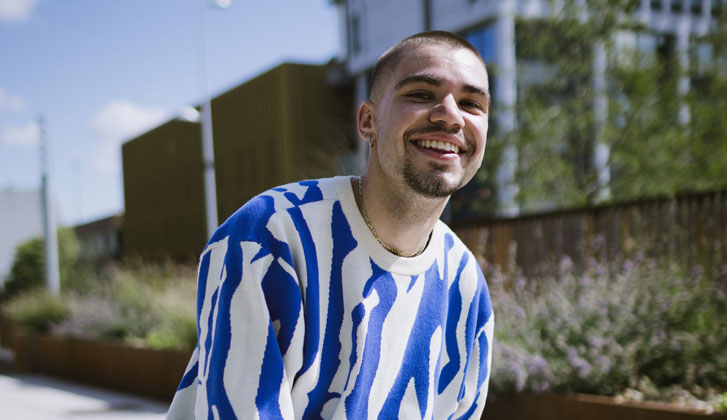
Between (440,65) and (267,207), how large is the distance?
0.49 metres

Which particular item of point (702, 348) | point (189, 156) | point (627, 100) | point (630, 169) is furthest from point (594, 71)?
point (189, 156)

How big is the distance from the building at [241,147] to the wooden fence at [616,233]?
1706 centimetres

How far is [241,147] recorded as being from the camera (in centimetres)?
3634

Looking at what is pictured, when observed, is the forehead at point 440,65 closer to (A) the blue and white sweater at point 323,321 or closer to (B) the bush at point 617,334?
(A) the blue and white sweater at point 323,321

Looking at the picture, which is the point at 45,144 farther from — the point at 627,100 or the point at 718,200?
the point at 718,200

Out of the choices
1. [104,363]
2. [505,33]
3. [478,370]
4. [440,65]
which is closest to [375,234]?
[440,65]

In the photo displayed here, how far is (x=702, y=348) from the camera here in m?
5.01

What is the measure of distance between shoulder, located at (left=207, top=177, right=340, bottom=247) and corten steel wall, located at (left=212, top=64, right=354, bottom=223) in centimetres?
2873

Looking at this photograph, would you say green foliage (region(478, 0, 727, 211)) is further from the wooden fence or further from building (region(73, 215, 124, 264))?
building (region(73, 215, 124, 264))

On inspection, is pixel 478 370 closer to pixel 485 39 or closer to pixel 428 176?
pixel 428 176

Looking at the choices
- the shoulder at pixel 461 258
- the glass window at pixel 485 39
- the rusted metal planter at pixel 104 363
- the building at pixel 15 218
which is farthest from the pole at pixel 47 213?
the building at pixel 15 218

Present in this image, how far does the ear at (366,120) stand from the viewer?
170cm

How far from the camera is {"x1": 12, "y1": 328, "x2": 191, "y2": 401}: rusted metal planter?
7.99 metres

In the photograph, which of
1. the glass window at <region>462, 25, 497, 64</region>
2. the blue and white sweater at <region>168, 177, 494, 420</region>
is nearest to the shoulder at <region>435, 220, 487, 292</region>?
the blue and white sweater at <region>168, 177, 494, 420</region>
